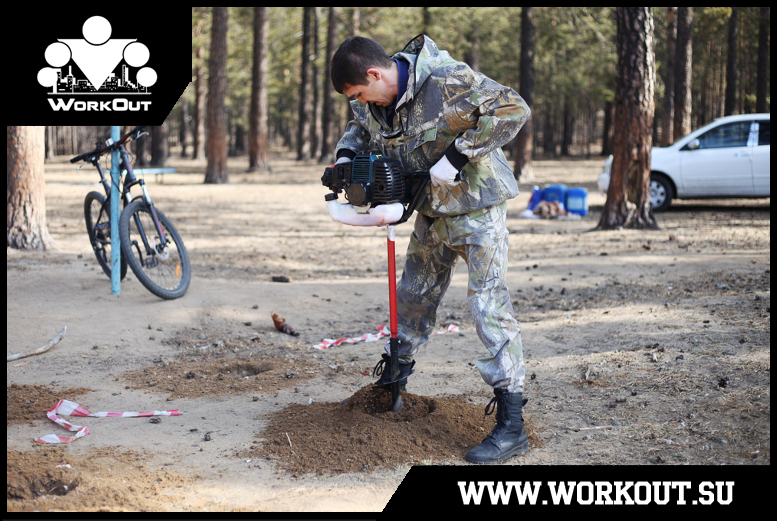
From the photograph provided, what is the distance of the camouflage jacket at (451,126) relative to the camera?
134 inches

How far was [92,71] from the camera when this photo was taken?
6.76 metres

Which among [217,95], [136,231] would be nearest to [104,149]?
[136,231]

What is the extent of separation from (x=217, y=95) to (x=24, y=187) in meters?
12.6

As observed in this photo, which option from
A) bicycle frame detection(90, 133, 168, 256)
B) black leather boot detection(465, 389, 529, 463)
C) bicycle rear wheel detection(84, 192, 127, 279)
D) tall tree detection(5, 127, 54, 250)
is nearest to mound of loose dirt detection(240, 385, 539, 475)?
black leather boot detection(465, 389, 529, 463)

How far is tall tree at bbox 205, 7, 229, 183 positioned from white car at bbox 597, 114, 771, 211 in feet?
38.4

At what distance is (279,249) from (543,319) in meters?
5.02

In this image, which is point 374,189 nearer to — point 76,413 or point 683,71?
point 76,413

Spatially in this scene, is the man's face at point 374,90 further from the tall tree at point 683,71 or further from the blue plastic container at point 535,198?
the tall tree at point 683,71

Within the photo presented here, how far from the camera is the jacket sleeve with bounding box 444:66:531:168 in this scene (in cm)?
339

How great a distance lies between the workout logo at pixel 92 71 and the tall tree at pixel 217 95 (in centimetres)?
1393

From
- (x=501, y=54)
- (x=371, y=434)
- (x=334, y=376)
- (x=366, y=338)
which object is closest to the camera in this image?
(x=371, y=434)

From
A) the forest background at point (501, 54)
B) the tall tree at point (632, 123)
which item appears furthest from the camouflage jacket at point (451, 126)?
the forest background at point (501, 54)

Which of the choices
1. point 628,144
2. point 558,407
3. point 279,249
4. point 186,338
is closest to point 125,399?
point 186,338

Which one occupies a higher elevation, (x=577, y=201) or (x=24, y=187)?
(x=24, y=187)
